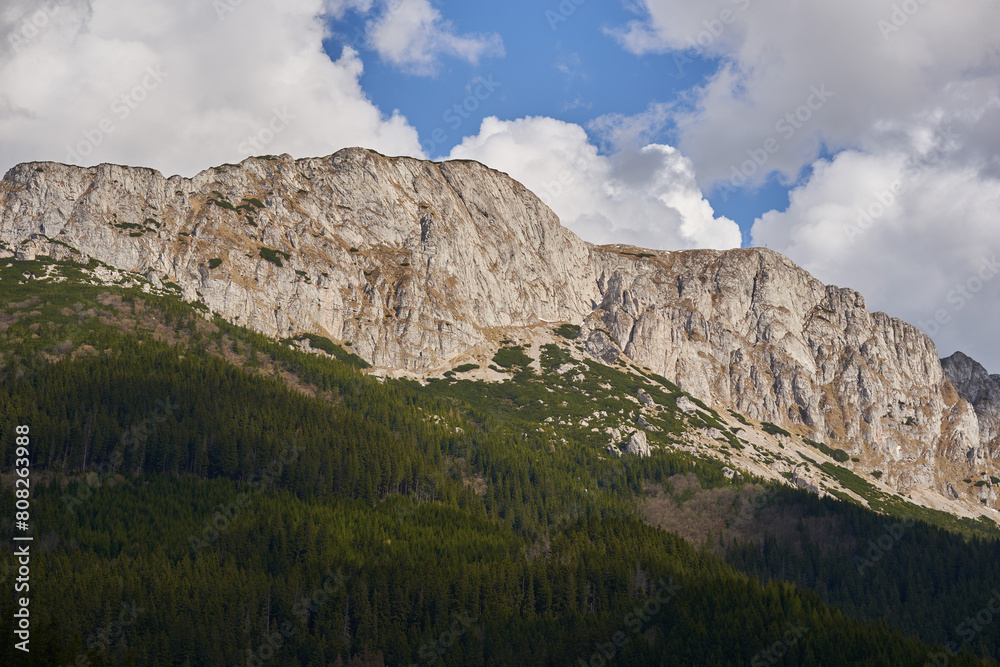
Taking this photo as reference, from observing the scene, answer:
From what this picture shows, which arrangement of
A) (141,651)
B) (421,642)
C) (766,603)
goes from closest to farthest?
(141,651) < (421,642) < (766,603)

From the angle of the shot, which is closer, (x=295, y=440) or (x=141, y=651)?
(x=141, y=651)

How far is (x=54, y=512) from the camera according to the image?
154m

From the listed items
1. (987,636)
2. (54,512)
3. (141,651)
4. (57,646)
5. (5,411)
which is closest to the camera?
(57,646)

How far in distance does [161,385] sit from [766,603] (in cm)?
13822

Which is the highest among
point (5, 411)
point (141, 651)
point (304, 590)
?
point (5, 411)

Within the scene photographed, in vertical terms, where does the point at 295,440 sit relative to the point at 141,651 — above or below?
above

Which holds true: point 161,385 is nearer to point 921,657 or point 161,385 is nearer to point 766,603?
point 766,603

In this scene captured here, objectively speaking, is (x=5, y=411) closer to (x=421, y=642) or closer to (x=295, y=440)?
(x=295, y=440)

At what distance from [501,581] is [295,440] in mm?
70176

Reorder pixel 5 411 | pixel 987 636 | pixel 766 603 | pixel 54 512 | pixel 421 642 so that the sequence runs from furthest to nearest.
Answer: pixel 987 636
pixel 5 411
pixel 54 512
pixel 766 603
pixel 421 642

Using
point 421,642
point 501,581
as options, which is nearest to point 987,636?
point 501,581

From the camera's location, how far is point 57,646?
84625mm

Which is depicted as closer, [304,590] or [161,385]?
[304,590]

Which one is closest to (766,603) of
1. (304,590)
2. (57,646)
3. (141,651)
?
(304,590)
